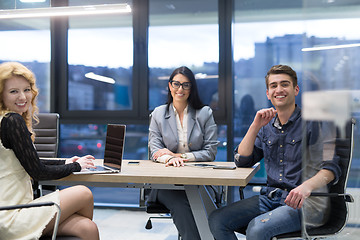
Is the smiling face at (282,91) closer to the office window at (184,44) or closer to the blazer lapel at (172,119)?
the blazer lapel at (172,119)

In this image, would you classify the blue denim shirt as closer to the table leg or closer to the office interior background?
the table leg

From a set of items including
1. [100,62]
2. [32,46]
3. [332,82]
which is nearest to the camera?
[332,82]

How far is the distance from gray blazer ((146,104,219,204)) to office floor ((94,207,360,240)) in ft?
3.26

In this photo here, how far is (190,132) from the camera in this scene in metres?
2.80

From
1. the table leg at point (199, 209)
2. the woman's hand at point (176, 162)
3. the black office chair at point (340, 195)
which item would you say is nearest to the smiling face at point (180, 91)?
the woman's hand at point (176, 162)

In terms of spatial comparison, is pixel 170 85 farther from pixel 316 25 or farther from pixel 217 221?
pixel 316 25

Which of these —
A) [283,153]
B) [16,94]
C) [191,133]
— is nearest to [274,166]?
[283,153]

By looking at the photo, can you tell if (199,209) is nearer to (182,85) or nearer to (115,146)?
(115,146)

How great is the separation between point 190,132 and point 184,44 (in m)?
1.84

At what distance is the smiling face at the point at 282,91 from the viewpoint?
7.19 ft

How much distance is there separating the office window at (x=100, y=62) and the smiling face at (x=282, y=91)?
254 centimetres

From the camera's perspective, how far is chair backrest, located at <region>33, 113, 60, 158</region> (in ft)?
11.2

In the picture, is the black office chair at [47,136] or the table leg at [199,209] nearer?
the table leg at [199,209]

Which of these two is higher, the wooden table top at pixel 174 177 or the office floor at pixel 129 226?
the wooden table top at pixel 174 177
